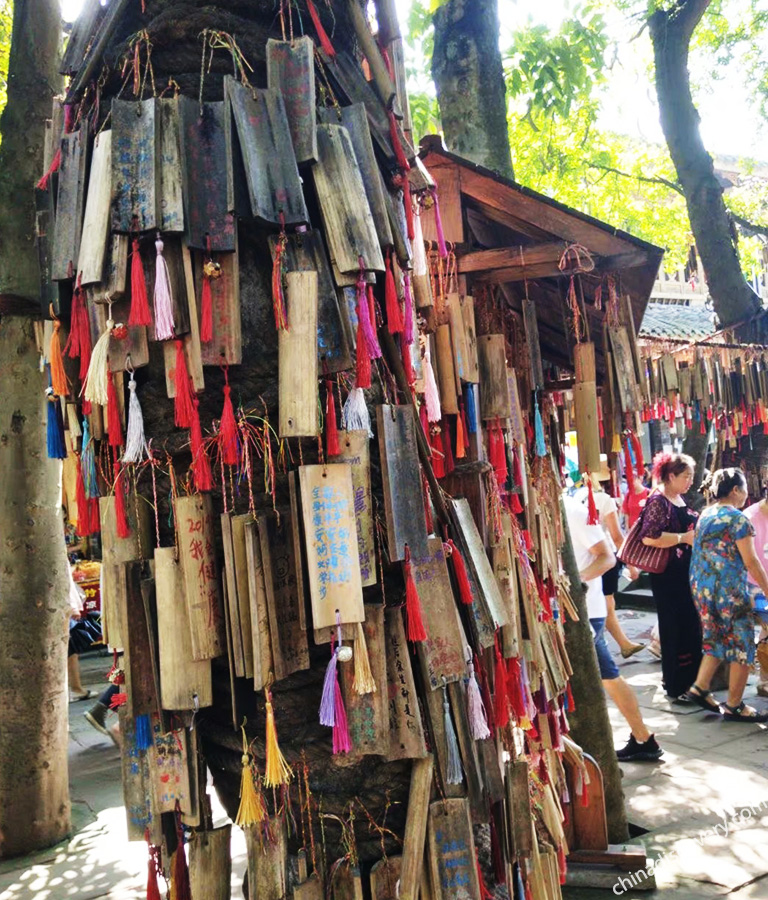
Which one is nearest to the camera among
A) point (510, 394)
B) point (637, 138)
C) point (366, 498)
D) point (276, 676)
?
point (276, 676)

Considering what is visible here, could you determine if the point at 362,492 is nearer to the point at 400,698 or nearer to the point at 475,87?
the point at 400,698

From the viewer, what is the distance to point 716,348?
288 inches

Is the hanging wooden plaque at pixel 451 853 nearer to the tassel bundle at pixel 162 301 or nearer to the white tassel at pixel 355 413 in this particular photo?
the white tassel at pixel 355 413

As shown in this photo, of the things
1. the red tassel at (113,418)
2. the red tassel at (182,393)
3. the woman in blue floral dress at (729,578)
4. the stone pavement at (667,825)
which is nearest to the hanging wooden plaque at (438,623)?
the red tassel at (182,393)

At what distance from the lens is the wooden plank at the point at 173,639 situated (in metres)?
1.64

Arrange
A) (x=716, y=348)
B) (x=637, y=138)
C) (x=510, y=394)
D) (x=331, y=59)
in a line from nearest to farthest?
(x=331, y=59)
(x=510, y=394)
(x=716, y=348)
(x=637, y=138)

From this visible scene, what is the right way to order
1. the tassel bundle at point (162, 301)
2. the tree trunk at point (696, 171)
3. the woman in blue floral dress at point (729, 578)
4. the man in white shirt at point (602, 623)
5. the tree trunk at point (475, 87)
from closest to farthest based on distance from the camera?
the tassel bundle at point (162, 301), the tree trunk at point (475, 87), the man in white shirt at point (602, 623), the woman in blue floral dress at point (729, 578), the tree trunk at point (696, 171)

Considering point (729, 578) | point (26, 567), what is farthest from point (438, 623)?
point (729, 578)

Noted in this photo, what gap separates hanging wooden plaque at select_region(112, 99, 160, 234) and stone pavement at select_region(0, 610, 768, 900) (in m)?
3.11

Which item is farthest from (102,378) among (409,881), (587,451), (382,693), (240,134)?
(587,451)

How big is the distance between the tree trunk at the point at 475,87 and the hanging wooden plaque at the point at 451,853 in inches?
151

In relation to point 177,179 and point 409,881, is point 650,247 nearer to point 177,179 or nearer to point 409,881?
point 177,179

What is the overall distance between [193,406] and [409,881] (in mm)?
1077

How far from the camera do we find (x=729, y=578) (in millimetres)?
5789
